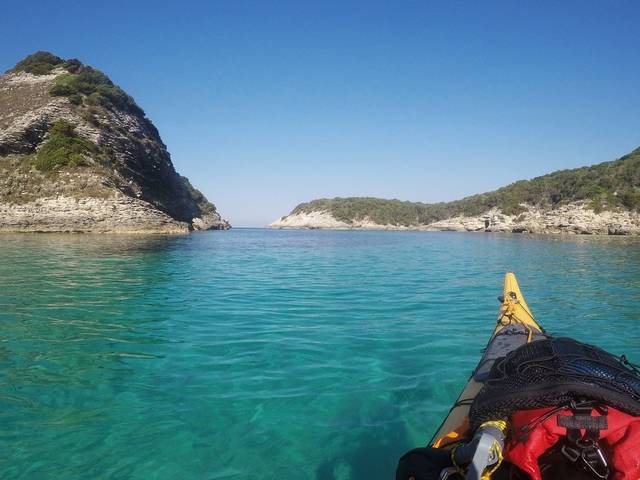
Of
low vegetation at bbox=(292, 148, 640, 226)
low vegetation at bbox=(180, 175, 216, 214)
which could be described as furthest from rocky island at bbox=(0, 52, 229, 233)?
low vegetation at bbox=(292, 148, 640, 226)

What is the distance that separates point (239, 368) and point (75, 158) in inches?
2161

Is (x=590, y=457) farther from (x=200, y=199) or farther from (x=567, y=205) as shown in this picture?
(x=200, y=199)

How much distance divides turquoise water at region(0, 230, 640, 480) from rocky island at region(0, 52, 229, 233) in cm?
3529

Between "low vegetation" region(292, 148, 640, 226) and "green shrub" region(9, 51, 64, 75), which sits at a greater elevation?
"green shrub" region(9, 51, 64, 75)

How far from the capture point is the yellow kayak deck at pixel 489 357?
3.23m

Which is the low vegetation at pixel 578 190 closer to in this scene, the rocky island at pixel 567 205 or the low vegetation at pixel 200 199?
the rocky island at pixel 567 205

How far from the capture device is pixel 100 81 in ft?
226

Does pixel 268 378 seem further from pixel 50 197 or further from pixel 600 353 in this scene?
pixel 50 197

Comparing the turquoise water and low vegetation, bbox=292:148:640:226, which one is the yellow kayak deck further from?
low vegetation, bbox=292:148:640:226

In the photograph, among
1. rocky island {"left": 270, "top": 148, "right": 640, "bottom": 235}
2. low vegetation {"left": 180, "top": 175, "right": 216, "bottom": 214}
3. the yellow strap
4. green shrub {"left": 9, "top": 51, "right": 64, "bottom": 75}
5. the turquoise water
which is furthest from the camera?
low vegetation {"left": 180, "top": 175, "right": 216, "bottom": 214}

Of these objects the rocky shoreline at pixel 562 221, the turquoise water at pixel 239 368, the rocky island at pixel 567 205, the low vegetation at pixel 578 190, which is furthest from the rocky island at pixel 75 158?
the low vegetation at pixel 578 190

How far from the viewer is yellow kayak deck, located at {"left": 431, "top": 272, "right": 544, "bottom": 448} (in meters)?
3.23

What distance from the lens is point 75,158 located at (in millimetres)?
50812

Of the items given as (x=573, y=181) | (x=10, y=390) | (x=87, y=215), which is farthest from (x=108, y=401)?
(x=573, y=181)
